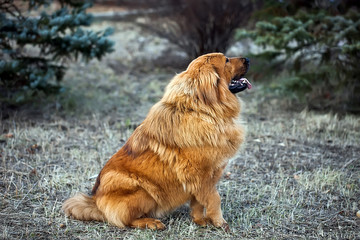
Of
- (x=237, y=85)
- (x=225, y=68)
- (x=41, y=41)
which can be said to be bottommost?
(x=237, y=85)

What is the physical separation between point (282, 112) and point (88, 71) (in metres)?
6.00

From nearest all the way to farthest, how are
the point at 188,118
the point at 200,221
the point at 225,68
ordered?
1. the point at 188,118
2. the point at 200,221
3. the point at 225,68

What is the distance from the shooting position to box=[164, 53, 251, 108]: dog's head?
13.1ft

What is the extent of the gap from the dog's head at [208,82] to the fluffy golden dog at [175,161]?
0.03ft

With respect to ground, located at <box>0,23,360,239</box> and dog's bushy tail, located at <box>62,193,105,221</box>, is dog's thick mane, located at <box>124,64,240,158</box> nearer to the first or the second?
ground, located at <box>0,23,360,239</box>

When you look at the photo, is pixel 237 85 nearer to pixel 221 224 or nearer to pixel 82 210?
pixel 221 224

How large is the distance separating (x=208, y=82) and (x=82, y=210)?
1.84 metres

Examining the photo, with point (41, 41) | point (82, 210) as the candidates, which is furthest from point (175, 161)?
point (41, 41)

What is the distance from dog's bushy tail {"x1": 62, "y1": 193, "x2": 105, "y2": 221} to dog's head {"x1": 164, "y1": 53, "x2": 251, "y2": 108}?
138cm

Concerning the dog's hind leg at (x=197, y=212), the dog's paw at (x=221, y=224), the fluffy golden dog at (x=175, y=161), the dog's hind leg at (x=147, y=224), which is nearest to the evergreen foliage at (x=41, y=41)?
the fluffy golden dog at (x=175, y=161)

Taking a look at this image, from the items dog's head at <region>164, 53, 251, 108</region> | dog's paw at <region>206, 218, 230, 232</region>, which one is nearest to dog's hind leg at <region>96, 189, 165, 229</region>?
dog's paw at <region>206, 218, 230, 232</region>

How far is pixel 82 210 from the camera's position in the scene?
4.06m

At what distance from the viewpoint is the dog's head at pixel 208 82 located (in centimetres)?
400

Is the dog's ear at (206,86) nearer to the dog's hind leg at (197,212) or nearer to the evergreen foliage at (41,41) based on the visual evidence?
the dog's hind leg at (197,212)
